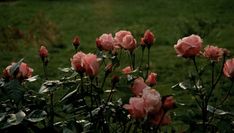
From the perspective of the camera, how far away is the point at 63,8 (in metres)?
15.4

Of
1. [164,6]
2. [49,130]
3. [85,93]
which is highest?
[85,93]

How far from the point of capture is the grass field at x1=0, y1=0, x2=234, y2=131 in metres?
9.17

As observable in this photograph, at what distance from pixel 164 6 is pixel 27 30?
475cm

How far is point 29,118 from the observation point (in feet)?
8.02

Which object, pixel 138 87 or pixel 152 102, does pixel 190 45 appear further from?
pixel 152 102

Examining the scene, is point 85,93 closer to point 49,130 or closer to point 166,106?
point 49,130

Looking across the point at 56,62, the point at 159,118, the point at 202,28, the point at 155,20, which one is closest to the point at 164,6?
the point at 155,20

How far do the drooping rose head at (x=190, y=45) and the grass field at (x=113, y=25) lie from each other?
4287 mm

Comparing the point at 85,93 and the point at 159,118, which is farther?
the point at 85,93

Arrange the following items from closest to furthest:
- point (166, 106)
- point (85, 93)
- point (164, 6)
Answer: point (166, 106), point (85, 93), point (164, 6)

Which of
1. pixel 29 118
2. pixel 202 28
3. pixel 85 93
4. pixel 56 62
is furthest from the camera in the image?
pixel 202 28

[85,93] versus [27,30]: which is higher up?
[85,93]

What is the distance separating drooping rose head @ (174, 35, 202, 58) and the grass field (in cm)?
429

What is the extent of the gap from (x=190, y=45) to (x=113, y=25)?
9626 millimetres
